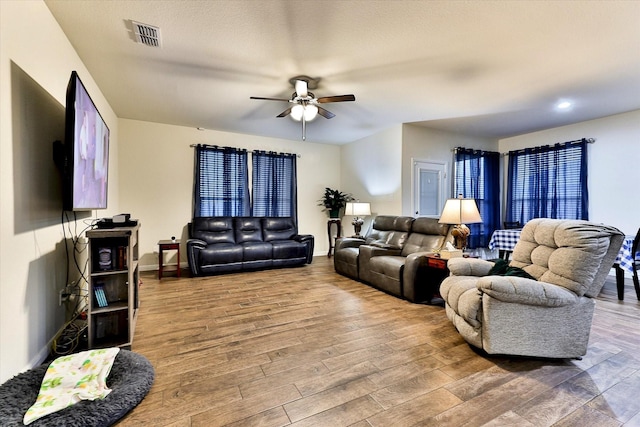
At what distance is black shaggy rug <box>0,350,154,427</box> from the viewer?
1.35m

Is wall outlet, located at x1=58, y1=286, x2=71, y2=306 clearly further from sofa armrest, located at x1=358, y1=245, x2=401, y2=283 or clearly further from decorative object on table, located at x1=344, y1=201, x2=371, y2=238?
decorative object on table, located at x1=344, y1=201, x2=371, y2=238

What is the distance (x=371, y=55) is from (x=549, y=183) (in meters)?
4.63

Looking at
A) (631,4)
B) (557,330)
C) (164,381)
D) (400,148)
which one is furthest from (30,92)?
(400,148)

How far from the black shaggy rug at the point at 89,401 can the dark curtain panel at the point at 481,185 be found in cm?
573

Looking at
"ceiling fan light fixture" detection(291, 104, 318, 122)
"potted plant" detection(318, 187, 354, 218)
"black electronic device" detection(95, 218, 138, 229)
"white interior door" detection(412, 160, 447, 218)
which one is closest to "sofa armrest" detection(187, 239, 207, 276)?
Answer: "black electronic device" detection(95, 218, 138, 229)

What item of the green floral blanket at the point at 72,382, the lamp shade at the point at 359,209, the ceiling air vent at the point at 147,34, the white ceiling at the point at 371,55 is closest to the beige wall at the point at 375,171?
the lamp shade at the point at 359,209

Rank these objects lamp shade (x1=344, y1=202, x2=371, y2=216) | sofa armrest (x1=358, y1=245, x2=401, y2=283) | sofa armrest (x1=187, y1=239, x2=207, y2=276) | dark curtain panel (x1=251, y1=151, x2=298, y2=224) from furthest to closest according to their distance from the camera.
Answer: dark curtain panel (x1=251, y1=151, x2=298, y2=224) → lamp shade (x1=344, y1=202, x2=371, y2=216) → sofa armrest (x1=187, y1=239, x2=207, y2=276) → sofa armrest (x1=358, y1=245, x2=401, y2=283)

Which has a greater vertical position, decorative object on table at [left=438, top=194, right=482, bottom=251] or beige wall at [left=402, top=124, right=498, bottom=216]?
beige wall at [left=402, top=124, right=498, bottom=216]

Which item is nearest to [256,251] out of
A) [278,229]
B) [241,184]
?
[278,229]

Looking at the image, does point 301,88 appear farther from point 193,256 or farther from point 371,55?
point 193,256

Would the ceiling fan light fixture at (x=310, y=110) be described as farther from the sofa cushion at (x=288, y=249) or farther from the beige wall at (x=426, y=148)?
the sofa cushion at (x=288, y=249)

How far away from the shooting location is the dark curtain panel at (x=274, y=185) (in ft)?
19.1

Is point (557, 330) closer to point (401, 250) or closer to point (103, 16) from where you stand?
point (401, 250)

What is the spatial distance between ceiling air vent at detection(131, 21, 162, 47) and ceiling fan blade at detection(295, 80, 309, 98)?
53.9 inches
